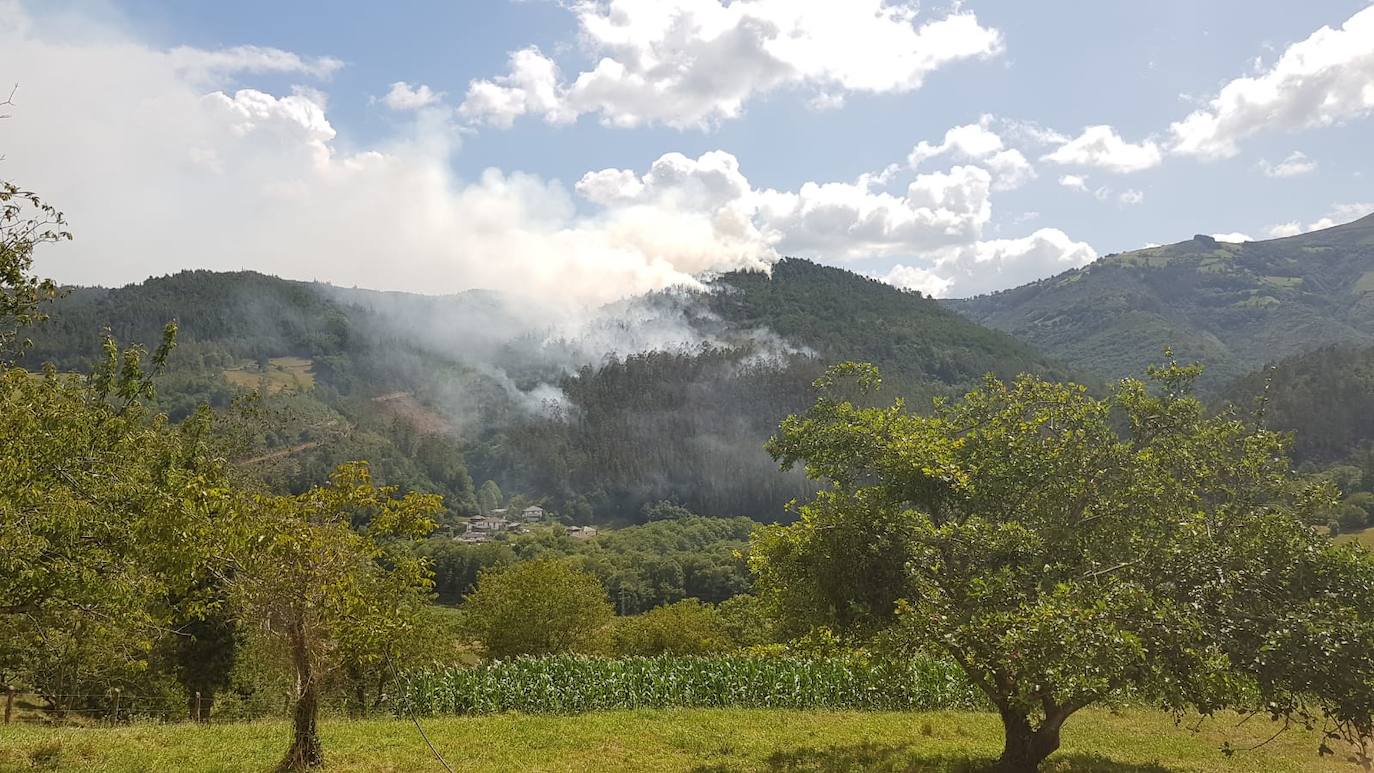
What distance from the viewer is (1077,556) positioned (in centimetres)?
1831

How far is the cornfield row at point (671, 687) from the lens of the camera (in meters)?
31.7

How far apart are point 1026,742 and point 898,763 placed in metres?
3.91

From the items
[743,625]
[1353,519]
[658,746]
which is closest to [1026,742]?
[658,746]

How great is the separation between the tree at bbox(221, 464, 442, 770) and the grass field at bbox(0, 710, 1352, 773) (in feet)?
10.7

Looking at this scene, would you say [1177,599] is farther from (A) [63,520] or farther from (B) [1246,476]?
(A) [63,520]

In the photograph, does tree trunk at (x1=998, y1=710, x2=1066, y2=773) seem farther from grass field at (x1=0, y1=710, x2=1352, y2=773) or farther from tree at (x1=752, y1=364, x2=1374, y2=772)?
grass field at (x1=0, y1=710, x2=1352, y2=773)

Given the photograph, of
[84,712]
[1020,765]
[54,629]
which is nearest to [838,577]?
[1020,765]

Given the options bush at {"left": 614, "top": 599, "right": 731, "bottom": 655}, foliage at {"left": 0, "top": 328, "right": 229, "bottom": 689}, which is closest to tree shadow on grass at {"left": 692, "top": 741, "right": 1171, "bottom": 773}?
foliage at {"left": 0, "top": 328, "right": 229, "bottom": 689}

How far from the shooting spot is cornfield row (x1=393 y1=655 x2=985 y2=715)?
3167 cm

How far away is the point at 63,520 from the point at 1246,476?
26881 millimetres

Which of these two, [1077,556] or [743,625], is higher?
[1077,556]

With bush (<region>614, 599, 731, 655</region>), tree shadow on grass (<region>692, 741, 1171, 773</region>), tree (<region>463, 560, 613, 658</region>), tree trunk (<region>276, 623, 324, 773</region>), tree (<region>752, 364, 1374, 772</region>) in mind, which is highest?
tree (<region>752, 364, 1374, 772</region>)

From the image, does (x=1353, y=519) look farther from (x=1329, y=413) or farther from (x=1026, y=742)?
(x=1026, y=742)

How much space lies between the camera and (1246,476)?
18906 millimetres
